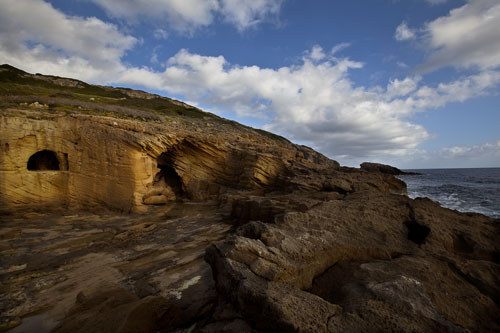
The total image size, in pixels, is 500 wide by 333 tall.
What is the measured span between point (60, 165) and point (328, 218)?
1523cm

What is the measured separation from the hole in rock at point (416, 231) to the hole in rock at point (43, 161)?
705 inches

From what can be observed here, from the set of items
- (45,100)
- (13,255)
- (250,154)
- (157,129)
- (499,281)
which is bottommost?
(13,255)

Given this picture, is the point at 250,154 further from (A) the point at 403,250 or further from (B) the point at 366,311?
(B) the point at 366,311

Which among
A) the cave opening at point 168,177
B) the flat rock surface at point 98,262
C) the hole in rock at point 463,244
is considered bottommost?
the flat rock surface at point 98,262

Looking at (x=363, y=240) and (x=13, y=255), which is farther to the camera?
(x=13, y=255)

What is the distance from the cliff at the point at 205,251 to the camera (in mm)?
3057

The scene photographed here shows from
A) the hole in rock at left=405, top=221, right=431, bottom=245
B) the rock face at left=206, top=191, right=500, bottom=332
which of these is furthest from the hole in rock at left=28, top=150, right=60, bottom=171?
the hole in rock at left=405, top=221, right=431, bottom=245

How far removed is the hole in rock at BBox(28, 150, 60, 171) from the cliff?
79 mm

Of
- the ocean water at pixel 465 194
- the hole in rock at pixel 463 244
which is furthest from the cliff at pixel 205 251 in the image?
the ocean water at pixel 465 194

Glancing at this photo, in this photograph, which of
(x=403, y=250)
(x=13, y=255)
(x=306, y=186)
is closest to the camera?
(x=403, y=250)

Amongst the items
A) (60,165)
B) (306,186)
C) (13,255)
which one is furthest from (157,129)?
(306,186)

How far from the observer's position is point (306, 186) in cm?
1280

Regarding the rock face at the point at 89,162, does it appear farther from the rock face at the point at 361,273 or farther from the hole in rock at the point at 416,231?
the rock face at the point at 361,273

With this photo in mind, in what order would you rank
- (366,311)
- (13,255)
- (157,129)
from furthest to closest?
(157,129)
(13,255)
(366,311)
